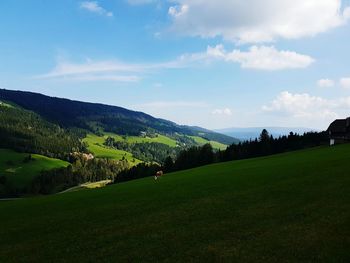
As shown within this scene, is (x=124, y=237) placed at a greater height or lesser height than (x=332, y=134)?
lesser

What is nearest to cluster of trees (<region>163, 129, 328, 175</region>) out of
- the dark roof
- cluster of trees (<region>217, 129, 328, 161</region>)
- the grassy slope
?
cluster of trees (<region>217, 129, 328, 161</region>)

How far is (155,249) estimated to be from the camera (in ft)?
72.0

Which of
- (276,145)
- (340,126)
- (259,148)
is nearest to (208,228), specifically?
(340,126)

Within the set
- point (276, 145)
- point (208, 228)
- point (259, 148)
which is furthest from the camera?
point (259, 148)

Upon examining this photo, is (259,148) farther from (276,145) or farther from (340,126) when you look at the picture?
(340,126)

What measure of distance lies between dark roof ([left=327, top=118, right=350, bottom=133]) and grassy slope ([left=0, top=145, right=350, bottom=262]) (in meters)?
75.4

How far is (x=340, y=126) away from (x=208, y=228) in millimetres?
97523

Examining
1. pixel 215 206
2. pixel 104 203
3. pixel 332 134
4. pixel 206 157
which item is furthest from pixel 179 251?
pixel 206 157

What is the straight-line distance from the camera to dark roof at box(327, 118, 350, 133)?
109287 millimetres

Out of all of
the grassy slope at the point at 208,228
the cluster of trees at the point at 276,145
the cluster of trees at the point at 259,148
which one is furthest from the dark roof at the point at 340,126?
the grassy slope at the point at 208,228

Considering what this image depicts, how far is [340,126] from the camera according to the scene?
363 ft

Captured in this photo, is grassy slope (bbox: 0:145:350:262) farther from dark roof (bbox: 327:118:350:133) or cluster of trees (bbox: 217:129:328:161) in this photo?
cluster of trees (bbox: 217:129:328:161)

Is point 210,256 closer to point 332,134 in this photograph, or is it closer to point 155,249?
point 155,249

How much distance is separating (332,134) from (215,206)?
9045cm
